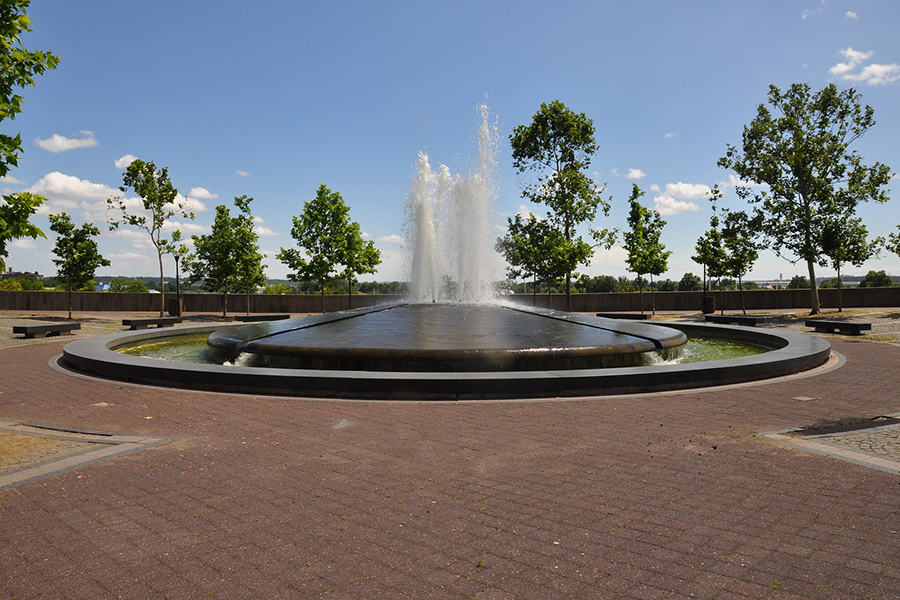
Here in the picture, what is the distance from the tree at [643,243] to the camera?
1402 inches

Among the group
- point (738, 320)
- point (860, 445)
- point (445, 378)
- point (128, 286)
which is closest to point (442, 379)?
point (445, 378)

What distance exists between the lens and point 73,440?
5543 mm

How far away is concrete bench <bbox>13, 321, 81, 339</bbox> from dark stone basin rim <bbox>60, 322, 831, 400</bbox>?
36.0 ft

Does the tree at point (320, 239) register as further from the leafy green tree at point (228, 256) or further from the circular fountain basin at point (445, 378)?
the circular fountain basin at point (445, 378)

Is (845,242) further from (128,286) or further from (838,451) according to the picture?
(128,286)

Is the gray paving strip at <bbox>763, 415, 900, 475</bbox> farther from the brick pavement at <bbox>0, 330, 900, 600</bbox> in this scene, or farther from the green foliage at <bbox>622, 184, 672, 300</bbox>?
the green foliage at <bbox>622, 184, 672, 300</bbox>

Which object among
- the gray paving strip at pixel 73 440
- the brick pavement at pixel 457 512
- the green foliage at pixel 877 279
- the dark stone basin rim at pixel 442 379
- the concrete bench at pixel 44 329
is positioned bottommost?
the brick pavement at pixel 457 512

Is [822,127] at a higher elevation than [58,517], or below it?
higher

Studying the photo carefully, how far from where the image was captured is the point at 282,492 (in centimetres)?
409

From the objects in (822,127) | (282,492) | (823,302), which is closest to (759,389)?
(282,492)

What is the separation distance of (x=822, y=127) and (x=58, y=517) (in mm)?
36516

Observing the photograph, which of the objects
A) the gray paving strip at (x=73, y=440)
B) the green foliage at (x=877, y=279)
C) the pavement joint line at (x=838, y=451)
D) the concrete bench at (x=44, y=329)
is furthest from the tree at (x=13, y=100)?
the green foliage at (x=877, y=279)

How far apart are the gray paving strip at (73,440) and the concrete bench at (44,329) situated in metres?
13.7

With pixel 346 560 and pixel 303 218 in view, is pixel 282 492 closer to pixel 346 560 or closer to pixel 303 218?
pixel 346 560
